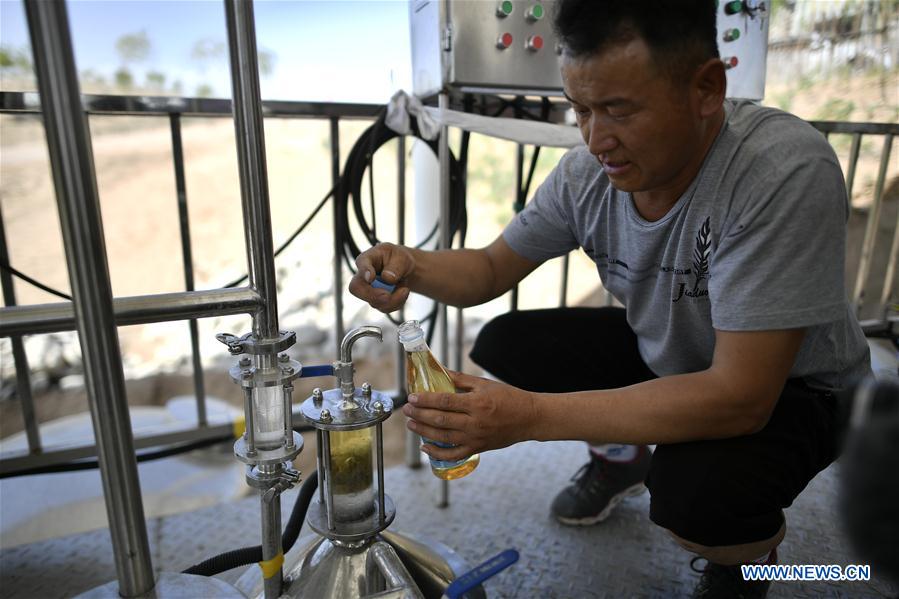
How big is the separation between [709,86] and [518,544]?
0.91 meters

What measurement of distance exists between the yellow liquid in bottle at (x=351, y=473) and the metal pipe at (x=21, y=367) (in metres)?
0.84

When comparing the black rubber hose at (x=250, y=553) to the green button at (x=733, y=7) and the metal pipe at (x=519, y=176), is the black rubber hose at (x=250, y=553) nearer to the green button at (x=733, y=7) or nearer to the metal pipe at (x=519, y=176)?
the metal pipe at (x=519, y=176)

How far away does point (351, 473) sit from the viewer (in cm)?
78

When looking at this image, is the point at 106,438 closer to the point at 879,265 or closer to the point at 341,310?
the point at 341,310

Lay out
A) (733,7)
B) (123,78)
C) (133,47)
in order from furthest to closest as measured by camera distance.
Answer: (123,78)
(133,47)
(733,7)

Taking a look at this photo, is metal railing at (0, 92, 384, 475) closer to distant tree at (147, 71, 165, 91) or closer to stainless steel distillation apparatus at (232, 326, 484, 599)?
stainless steel distillation apparatus at (232, 326, 484, 599)

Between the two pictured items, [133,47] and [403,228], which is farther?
[133,47]

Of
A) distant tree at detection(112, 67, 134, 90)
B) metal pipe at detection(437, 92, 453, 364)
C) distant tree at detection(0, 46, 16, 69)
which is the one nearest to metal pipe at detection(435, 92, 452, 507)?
metal pipe at detection(437, 92, 453, 364)

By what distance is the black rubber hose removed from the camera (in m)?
0.85

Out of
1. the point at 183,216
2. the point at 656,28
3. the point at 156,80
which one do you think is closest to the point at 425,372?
the point at 656,28

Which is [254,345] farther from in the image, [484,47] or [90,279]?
[484,47]

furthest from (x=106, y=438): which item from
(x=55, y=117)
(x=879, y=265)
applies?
(x=879, y=265)

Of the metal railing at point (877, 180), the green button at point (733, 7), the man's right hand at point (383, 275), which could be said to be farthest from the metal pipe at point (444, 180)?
the metal railing at point (877, 180)

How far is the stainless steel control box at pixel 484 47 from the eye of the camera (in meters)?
1.19
